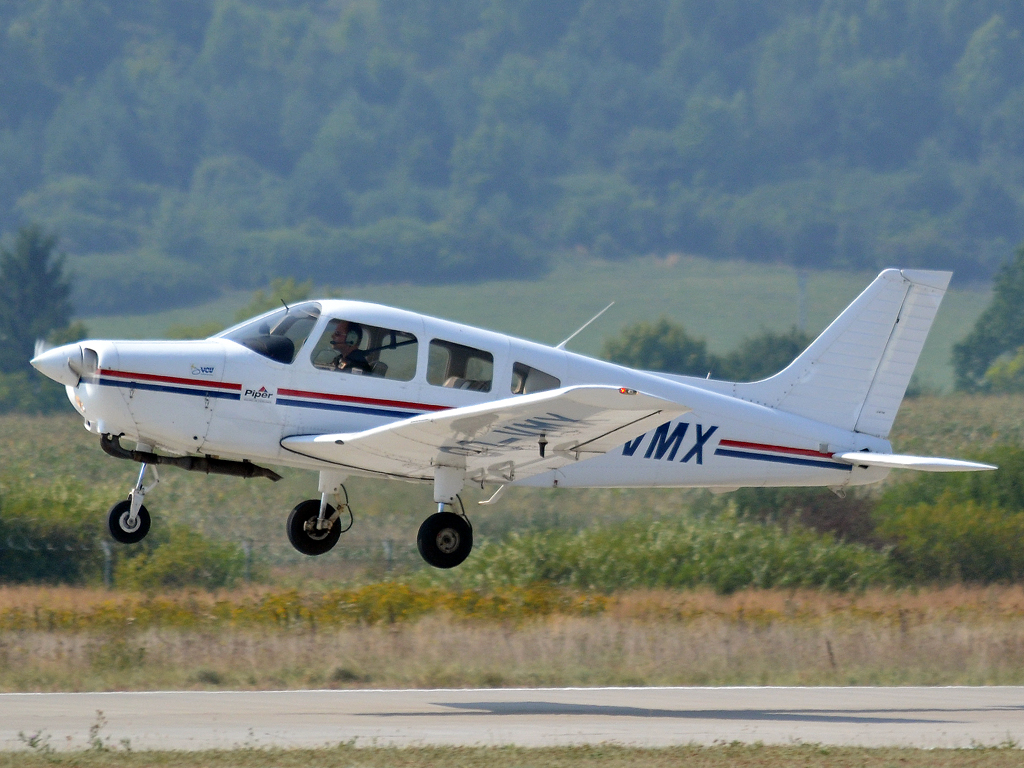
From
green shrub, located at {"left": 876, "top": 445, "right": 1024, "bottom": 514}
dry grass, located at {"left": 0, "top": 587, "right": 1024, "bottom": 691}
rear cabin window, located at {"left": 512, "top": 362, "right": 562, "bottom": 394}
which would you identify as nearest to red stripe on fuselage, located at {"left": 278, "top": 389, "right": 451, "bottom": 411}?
rear cabin window, located at {"left": 512, "top": 362, "right": 562, "bottom": 394}

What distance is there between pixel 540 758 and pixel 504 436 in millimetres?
2877

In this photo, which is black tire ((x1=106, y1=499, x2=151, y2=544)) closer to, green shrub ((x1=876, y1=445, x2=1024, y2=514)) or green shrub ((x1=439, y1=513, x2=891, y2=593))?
green shrub ((x1=439, y1=513, x2=891, y2=593))

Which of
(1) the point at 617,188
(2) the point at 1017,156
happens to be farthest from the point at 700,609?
(2) the point at 1017,156

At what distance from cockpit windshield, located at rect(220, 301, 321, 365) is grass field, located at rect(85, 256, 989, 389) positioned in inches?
2863

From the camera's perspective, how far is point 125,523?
1228cm

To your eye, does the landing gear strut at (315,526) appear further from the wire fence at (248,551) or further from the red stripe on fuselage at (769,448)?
the wire fence at (248,551)

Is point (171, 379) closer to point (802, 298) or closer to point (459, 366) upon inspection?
point (459, 366)

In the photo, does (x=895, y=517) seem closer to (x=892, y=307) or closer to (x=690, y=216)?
(x=892, y=307)

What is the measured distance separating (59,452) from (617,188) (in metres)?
108

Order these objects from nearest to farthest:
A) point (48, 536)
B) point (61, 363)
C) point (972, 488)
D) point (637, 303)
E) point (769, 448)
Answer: point (61, 363) → point (769, 448) → point (48, 536) → point (972, 488) → point (637, 303)

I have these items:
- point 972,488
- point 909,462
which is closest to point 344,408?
point 909,462

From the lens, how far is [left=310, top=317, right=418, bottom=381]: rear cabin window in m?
12.1

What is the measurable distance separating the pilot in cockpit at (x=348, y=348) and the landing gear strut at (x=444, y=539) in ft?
5.29

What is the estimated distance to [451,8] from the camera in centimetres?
16812
